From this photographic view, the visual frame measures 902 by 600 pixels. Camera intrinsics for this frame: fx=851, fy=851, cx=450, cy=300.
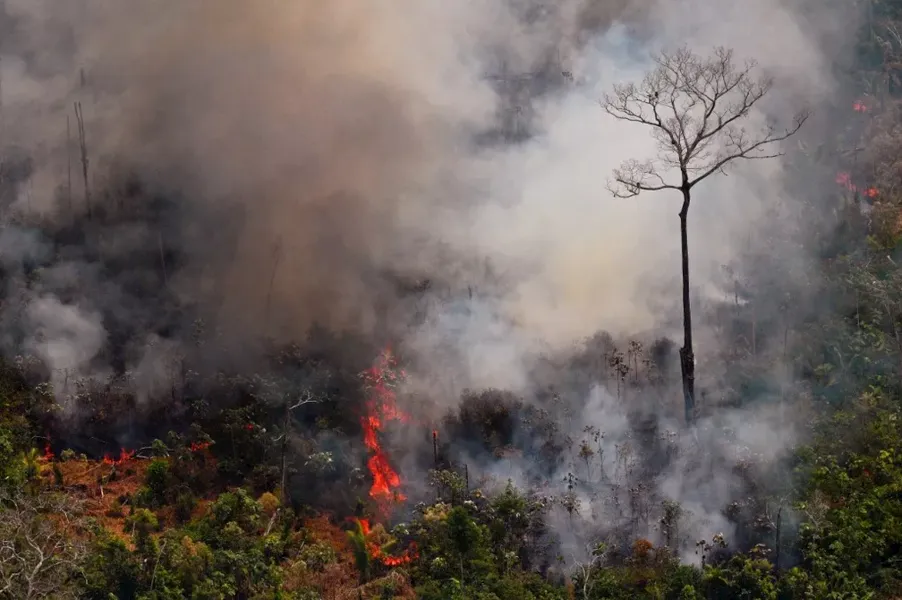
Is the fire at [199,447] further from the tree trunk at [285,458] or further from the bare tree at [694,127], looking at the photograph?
the bare tree at [694,127]

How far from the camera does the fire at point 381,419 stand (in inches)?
660

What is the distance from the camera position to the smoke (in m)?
19.4

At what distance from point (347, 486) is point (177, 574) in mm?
3544

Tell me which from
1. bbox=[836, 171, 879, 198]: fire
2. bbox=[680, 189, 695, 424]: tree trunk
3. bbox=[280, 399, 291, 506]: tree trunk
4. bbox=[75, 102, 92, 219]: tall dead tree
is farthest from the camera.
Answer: bbox=[75, 102, 92, 219]: tall dead tree

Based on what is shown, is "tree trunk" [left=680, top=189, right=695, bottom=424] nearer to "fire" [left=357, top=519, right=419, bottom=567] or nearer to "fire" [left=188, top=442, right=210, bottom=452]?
"fire" [left=357, top=519, right=419, bottom=567]

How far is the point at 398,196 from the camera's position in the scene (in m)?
21.6

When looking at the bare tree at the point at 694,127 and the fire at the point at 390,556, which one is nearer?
the fire at the point at 390,556

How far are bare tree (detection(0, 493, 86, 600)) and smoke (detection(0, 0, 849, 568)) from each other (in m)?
3.30

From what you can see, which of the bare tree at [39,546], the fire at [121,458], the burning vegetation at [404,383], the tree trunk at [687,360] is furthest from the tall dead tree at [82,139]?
the tree trunk at [687,360]

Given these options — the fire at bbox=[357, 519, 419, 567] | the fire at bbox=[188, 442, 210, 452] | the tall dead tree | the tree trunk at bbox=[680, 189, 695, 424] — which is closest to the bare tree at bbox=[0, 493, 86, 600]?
the fire at bbox=[188, 442, 210, 452]

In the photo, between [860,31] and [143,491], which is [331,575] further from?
[860,31]

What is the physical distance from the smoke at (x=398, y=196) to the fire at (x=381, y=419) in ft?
2.36

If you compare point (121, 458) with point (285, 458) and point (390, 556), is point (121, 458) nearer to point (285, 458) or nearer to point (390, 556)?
point (285, 458)

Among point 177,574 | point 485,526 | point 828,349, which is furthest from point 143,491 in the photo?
point 828,349
